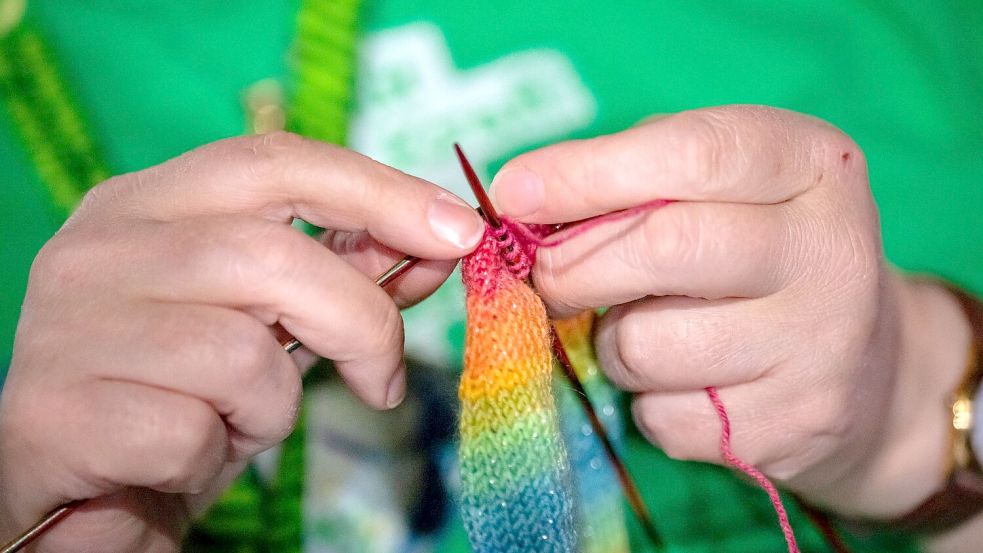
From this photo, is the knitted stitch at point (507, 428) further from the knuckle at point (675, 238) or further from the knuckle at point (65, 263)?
the knuckle at point (65, 263)

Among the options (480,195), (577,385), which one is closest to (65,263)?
(480,195)

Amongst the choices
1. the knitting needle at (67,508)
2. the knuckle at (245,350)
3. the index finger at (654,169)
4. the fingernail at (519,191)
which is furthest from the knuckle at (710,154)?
the knuckle at (245,350)

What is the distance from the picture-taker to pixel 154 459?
0.60 meters

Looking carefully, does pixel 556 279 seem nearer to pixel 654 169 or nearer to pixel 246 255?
pixel 654 169

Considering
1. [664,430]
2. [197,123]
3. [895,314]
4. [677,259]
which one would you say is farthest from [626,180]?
[197,123]

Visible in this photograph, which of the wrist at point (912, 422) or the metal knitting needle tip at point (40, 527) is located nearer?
the metal knitting needle tip at point (40, 527)

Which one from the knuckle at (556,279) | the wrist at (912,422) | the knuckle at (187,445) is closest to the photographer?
the knuckle at (187,445)

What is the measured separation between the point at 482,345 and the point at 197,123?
700 mm

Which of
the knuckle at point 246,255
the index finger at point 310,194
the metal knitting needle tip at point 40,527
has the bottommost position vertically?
the metal knitting needle tip at point 40,527

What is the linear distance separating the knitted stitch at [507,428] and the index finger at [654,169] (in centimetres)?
7

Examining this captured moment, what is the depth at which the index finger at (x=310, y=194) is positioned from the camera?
2.17 ft

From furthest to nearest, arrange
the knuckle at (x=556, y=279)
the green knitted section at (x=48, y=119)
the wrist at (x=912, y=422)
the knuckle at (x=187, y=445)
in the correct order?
the green knitted section at (x=48, y=119)
the wrist at (x=912, y=422)
the knuckle at (x=556, y=279)
the knuckle at (x=187, y=445)

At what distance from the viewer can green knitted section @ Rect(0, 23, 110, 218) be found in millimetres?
1054

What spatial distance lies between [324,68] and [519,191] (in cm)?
58
